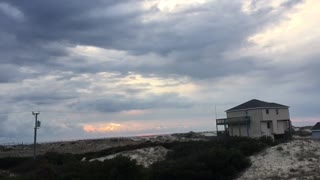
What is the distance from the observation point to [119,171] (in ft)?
116

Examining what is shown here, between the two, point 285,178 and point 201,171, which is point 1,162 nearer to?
point 201,171

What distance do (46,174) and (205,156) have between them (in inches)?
676

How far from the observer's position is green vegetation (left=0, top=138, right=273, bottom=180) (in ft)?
116

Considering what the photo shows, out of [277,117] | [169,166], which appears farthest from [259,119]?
[169,166]

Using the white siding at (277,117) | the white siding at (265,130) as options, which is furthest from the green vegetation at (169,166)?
the white siding at (277,117)

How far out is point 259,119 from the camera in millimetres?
71750

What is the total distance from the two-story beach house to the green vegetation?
33.9 ft

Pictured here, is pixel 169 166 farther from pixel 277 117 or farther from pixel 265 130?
pixel 277 117

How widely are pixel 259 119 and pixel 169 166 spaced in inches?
1254

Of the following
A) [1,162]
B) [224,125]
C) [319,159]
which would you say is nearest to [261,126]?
[224,125]

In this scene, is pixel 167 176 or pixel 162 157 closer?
pixel 167 176

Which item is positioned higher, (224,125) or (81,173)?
(224,125)

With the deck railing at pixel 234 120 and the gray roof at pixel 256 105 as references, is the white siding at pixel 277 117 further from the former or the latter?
the deck railing at pixel 234 120

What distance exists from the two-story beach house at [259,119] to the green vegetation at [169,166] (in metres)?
10.3
